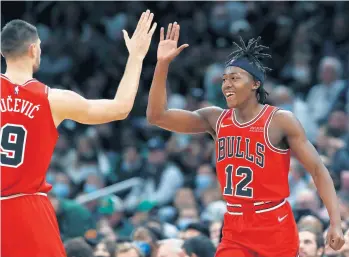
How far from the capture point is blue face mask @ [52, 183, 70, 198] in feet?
45.6

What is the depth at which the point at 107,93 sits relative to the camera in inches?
645

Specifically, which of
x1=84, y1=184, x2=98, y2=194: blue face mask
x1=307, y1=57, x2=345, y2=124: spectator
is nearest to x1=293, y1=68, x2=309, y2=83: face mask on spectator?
x1=307, y1=57, x2=345, y2=124: spectator

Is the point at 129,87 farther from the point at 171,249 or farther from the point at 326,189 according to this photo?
the point at 171,249

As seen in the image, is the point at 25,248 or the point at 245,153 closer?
the point at 25,248

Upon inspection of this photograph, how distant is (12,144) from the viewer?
6.23 meters

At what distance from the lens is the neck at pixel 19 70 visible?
6.38m

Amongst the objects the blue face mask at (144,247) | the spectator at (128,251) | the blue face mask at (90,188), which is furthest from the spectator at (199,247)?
the blue face mask at (90,188)

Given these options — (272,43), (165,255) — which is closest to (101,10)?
(272,43)

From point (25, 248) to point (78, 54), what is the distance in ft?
34.8

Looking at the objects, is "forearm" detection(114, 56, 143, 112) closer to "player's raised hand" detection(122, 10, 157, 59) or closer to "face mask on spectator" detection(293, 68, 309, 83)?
"player's raised hand" detection(122, 10, 157, 59)

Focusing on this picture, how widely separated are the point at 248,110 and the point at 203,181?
6.11m

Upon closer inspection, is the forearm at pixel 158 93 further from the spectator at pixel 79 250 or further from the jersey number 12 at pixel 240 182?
the spectator at pixel 79 250

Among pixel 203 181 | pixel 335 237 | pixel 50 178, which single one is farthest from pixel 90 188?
pixel 335 237

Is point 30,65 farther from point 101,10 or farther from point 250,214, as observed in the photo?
point 101,10
